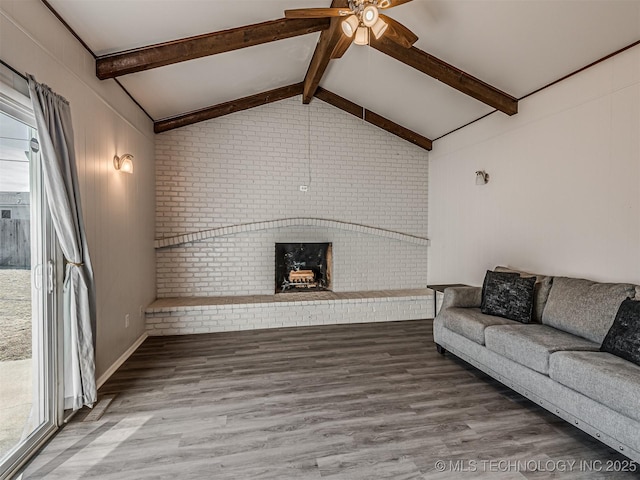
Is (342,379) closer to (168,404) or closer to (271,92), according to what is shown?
(168,404)

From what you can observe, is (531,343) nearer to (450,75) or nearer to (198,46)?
(450,75)

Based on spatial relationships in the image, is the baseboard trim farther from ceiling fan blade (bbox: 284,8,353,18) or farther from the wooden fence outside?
ceiling fan blade (bbox: 284,8,353,18)

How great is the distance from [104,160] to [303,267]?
10.4 feet

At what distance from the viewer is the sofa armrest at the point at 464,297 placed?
3475 mm

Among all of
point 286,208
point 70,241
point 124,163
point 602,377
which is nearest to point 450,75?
point 286,208

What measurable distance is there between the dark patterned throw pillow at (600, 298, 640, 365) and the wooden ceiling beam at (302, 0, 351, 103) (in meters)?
3.01

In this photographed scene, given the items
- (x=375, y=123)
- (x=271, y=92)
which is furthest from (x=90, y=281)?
(x=375, y=123)

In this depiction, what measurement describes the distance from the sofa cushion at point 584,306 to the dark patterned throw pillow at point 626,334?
0.51 ft

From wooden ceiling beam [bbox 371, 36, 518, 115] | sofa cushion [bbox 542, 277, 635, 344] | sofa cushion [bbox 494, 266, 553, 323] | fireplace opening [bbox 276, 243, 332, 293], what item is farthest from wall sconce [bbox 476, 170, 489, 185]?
fireplace opening [bbox 276, 243, 332, 293]

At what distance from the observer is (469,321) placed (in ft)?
10.0

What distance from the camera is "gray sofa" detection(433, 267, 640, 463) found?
1839 mm

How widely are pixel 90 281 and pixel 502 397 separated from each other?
3335mm

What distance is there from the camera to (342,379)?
115 inches

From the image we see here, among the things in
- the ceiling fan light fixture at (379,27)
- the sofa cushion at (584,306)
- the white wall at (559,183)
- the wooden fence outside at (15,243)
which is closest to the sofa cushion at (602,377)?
the sofa cushion at (584,306)
